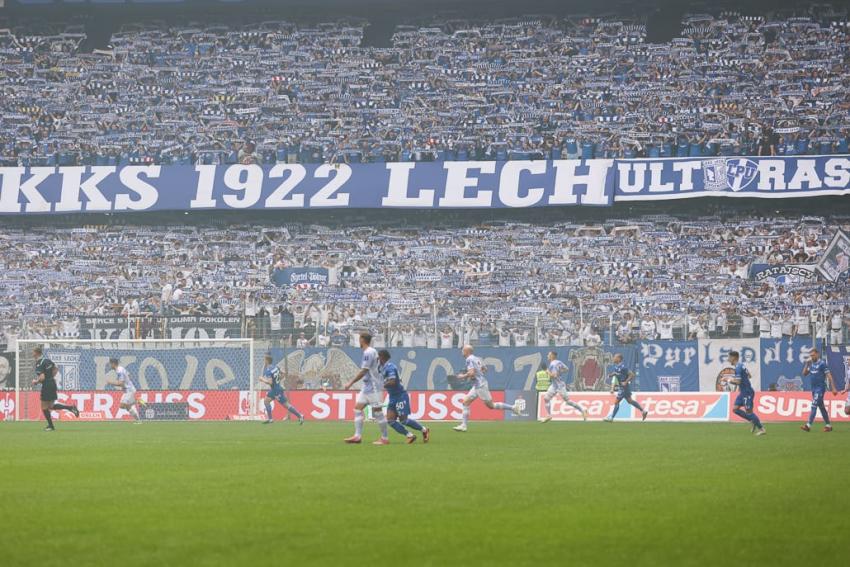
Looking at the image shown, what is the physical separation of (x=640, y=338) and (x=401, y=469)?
28.0 m

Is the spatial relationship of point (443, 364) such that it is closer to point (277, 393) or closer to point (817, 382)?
point (277, 393)

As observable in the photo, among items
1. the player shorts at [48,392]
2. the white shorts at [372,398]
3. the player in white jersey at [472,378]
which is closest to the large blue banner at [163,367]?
the player shorts at [48,392]

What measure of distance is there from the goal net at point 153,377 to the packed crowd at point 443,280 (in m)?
1.47

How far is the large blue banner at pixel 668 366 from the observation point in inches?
1697

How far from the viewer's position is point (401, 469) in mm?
18062

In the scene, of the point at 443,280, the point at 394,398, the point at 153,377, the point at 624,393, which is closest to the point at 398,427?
the point at 394,398

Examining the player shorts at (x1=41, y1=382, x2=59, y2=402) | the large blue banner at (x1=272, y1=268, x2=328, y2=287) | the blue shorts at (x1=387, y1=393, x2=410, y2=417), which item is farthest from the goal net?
the blue shorts at (x1=387, y1=393, x2=410, y2=417)

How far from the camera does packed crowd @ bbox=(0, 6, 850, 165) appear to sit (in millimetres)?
55375

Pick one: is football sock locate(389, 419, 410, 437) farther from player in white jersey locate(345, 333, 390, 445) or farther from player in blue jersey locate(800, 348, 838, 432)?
player in blue jersey locate(800, 348, 838, 432)

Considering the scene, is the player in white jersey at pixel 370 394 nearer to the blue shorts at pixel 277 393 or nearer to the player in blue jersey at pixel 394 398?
the player in blue jersey at pixel 394 398

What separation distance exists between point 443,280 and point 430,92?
1137 cm

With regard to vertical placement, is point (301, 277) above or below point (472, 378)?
above

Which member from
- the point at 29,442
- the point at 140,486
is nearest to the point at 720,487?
the point at 140,486

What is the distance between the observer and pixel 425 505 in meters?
13.2
